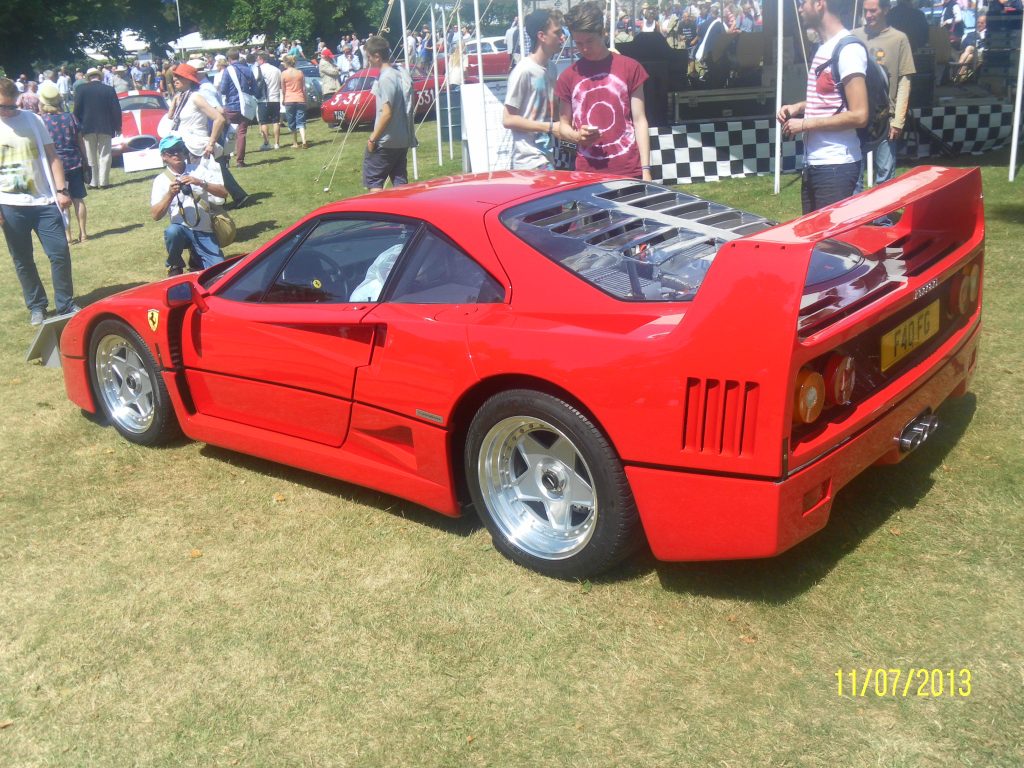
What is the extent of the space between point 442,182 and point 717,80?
9641mm

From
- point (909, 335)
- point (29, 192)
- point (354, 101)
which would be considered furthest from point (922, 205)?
point (354, 101)

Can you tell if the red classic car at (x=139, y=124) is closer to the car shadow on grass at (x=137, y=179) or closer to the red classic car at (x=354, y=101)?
the car shadow on grass at (x=137, y=179)

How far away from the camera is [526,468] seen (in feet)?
11.8

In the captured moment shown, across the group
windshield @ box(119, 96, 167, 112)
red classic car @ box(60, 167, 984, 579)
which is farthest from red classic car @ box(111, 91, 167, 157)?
red classic car @ box(60, 167, 984, 579)

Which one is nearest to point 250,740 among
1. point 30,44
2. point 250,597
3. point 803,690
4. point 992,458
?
point 250,597

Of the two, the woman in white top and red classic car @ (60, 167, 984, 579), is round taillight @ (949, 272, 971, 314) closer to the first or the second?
red classic car @ (60, 167, 984, 579)

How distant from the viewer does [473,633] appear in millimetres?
3334

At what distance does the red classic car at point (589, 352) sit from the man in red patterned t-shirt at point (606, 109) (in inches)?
55.8

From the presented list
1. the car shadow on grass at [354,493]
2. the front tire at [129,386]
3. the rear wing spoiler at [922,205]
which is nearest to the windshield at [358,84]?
the front tire at [129,386]

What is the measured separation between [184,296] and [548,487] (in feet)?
6.47

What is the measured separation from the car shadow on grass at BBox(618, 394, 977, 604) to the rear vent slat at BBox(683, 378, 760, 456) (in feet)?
2.18

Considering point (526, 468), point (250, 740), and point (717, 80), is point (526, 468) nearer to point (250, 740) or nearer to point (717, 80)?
point (250, 740)

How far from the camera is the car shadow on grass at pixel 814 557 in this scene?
3.40 meters
